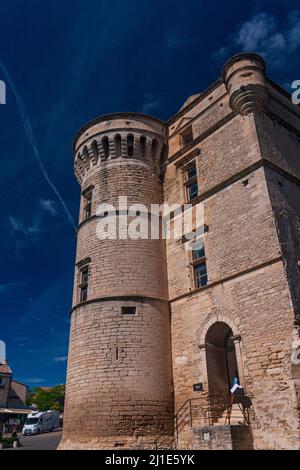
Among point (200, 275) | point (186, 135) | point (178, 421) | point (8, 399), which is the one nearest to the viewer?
point (178, 421)

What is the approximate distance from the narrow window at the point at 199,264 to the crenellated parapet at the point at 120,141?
5.12 metres

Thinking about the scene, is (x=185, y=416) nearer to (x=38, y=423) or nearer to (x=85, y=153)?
(x=85, y=153)

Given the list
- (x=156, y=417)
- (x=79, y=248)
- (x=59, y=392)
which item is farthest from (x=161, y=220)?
(x=59, y=392)

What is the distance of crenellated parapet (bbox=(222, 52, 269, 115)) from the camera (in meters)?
14.8

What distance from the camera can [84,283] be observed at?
16.1m

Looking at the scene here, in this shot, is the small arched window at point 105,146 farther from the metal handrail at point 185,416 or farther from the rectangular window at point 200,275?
the metal handrail at point 185,416

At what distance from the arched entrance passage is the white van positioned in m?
23.3

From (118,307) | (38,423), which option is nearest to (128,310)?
(118,307)

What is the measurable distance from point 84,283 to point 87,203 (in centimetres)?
424

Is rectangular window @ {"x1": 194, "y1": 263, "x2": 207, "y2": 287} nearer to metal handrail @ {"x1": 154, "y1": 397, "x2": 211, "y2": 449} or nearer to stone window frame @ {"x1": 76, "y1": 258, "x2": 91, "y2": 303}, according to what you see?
metal handrail @ {"x1": 154, "y1": 397, "x2": 211, "y2": 449}

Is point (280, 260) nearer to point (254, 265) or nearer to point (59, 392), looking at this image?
point (254, 265)

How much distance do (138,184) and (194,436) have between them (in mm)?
10559

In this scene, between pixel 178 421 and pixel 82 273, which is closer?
pixel 178 421

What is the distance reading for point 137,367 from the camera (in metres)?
13.4
